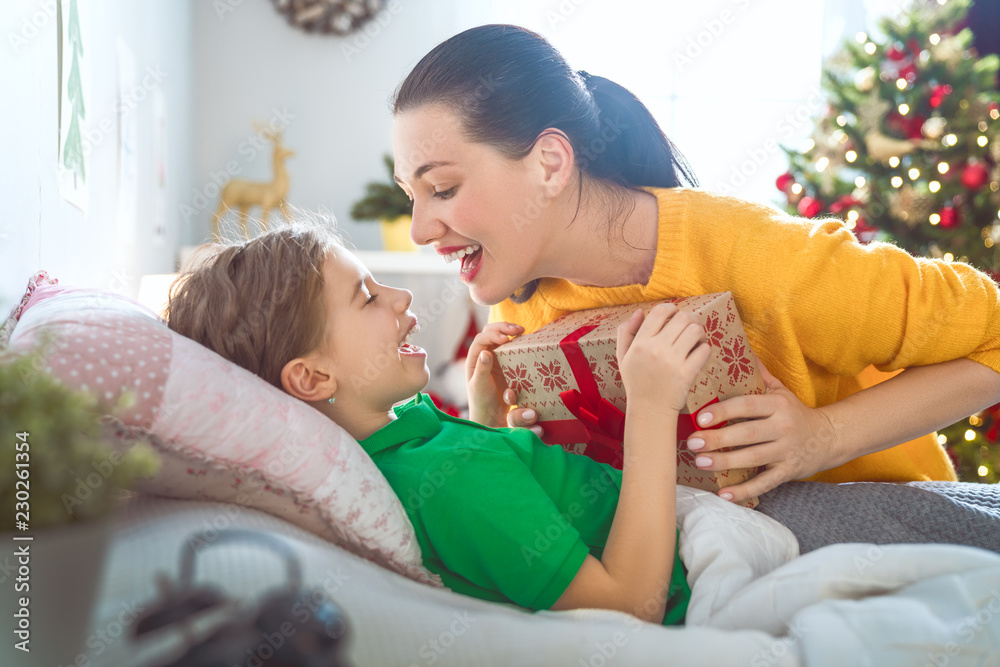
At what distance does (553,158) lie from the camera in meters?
1.26

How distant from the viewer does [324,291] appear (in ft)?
3.50

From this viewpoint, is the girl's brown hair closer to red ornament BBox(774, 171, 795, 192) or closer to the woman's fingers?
the woman's fingers

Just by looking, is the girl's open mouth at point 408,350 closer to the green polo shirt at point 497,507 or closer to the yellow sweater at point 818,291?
the green polo shirt at point 497,507

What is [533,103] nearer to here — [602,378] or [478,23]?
[602,378]

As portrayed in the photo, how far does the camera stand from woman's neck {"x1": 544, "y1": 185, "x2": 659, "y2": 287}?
1.29 meters

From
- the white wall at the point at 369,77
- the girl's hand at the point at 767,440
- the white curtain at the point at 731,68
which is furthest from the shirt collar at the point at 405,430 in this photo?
the white curtain at the point at 731,68

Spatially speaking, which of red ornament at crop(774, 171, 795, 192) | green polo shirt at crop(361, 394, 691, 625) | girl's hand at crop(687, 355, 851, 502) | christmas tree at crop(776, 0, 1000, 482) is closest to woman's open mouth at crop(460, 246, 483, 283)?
green polo shirt at crop(361, 394, 691, 625)

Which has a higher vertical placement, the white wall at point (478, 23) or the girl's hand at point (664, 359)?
the white wall at point (478, 23)

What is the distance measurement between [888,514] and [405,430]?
70cm

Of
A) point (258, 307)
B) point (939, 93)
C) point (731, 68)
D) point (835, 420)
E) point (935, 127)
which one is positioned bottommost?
point (835, 420)

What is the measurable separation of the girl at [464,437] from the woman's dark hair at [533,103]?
1.05ft

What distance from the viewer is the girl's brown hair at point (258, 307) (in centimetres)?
102

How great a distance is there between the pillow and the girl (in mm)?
88

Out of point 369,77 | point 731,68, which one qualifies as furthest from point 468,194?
point 731,68
